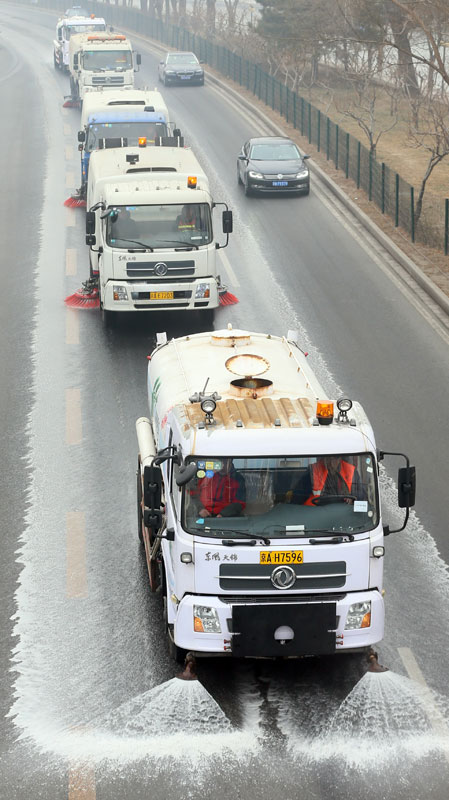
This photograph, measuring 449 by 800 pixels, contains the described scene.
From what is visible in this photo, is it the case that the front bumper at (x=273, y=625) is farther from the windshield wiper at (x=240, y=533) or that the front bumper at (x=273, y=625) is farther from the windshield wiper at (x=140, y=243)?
the windshield wiper at (x=140, y=243)

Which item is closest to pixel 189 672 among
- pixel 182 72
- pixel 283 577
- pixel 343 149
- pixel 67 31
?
pixel 283 577

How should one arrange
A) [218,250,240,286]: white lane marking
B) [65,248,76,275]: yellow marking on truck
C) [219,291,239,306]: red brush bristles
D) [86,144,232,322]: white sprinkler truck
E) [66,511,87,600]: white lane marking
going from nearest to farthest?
[66,511,87,600]: white lane marking < [86,144,232,322]: white sprinkler truck < [219,291,239,306]: red brush bristles < [218,250,240,286]: white lane marking < [65,248,76,275]: yellow marking on truck

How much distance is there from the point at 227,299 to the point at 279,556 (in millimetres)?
14324

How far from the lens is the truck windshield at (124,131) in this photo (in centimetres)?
3139

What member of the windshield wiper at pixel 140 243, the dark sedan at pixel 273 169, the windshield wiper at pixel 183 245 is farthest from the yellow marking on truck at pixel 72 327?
the dark sedan at pixel 273 169

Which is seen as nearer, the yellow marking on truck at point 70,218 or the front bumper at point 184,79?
the yellow marking on truck at point 70,218

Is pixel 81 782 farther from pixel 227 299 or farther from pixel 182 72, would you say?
pixel 182 72

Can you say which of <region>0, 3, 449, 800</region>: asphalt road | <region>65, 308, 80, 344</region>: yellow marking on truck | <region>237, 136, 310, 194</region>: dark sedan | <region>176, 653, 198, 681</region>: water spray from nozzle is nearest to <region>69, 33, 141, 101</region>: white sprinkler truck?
<region>237, 136, 310, 194</region>: dark sedan

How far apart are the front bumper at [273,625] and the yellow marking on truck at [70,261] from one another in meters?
16.5

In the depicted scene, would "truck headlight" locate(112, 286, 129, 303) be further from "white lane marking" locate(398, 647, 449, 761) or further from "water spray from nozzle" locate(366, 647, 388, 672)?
"water spray from nozzle" locate(366, 647, 388, 672)

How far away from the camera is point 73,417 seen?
60.5 feet

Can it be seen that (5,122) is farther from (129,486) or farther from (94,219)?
(129,486)

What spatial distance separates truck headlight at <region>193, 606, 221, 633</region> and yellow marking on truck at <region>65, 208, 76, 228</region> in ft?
68.0

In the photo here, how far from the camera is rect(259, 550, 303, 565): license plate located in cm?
1071
